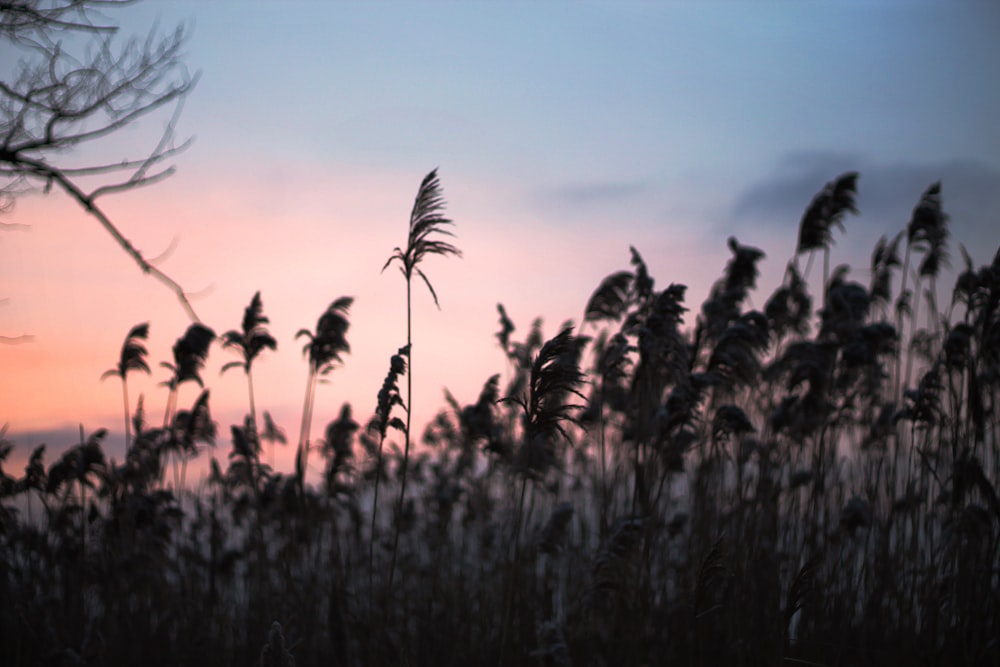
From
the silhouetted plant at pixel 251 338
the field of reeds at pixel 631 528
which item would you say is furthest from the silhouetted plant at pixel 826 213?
the silhouetted plant at pixel 251 338

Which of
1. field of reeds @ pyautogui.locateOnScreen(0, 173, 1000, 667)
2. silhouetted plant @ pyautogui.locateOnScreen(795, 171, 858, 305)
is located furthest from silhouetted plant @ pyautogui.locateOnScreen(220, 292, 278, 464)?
silhouetted plant @ pyautogui.locateOnScreen(795, 171, 858, 305)

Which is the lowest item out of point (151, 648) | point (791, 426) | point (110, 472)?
point (151, 648)

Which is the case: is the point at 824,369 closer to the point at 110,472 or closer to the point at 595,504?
the point at 595,504

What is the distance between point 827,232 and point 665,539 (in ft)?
10.9

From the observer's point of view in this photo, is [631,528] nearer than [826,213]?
Yes

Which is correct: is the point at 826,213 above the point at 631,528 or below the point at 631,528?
above

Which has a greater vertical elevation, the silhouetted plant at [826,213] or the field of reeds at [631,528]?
the silhouetted plant at [826,213]

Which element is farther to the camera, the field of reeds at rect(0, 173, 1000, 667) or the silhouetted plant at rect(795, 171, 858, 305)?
the silhouetted plant at rect(795, 171, 858, 305)

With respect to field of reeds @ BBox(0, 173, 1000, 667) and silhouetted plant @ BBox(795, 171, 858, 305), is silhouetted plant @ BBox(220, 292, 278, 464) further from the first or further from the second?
silhouetted plant @ BBox(795, 171, 858, 305)

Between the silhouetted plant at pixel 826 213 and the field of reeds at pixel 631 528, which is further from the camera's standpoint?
the silhouetted plant at pixel 826 213

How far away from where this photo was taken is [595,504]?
9562 millimetres

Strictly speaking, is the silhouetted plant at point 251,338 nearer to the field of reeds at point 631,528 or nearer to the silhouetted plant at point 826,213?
the field of reeds at point 631,528

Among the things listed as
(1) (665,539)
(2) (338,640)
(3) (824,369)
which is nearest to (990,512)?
(3) (824,369)

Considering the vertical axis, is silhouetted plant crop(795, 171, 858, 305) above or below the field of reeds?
above
